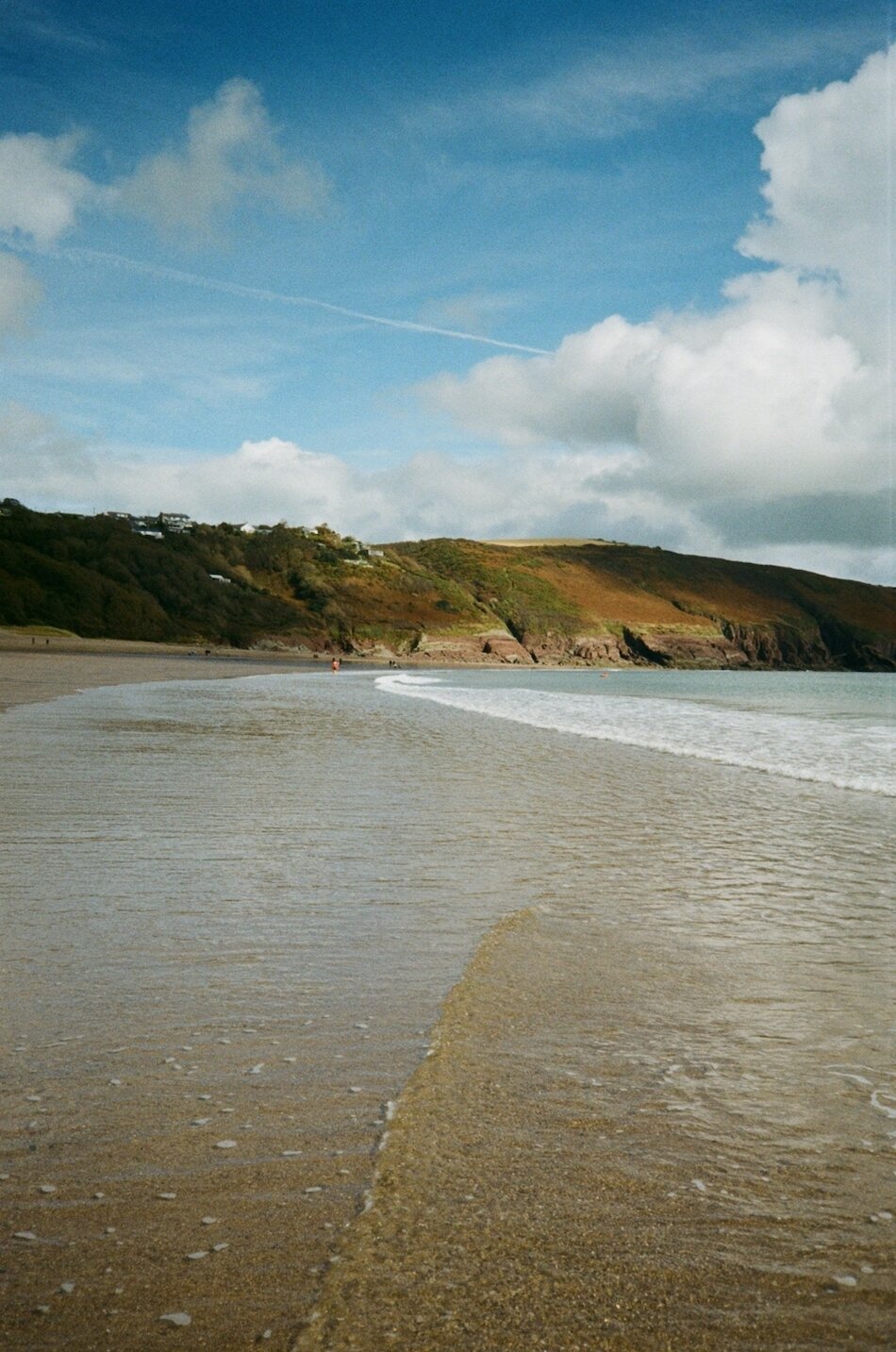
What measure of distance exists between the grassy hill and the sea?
8003cm

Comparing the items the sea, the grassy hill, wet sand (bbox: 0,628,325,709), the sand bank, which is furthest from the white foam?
the grassy hill

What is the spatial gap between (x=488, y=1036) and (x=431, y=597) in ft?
382

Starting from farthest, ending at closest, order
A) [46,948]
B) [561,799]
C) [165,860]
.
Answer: [561,799]
[165,860]
[46,948]

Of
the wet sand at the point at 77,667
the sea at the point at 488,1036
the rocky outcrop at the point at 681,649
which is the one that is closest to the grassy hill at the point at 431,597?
the rocky outcrop at the point at 681,649

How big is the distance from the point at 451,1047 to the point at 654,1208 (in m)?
1.25

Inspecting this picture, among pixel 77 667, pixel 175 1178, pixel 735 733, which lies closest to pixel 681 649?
pixel 77 667

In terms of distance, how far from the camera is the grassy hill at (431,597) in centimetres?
8919

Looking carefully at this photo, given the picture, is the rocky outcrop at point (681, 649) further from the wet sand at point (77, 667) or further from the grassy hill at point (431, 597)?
the wet sand at point (77, 667)

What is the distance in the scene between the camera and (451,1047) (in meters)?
3.80

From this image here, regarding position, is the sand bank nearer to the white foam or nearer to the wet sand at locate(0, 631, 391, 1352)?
the wet sand at locate(0, 631, 391, 1352)

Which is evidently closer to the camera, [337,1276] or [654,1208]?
[337,1276]

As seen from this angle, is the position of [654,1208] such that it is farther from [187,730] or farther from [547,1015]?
[187,730]

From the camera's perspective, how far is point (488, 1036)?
394 cm

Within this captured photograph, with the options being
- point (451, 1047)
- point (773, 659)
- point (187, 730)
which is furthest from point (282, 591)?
point (451, 1047)
